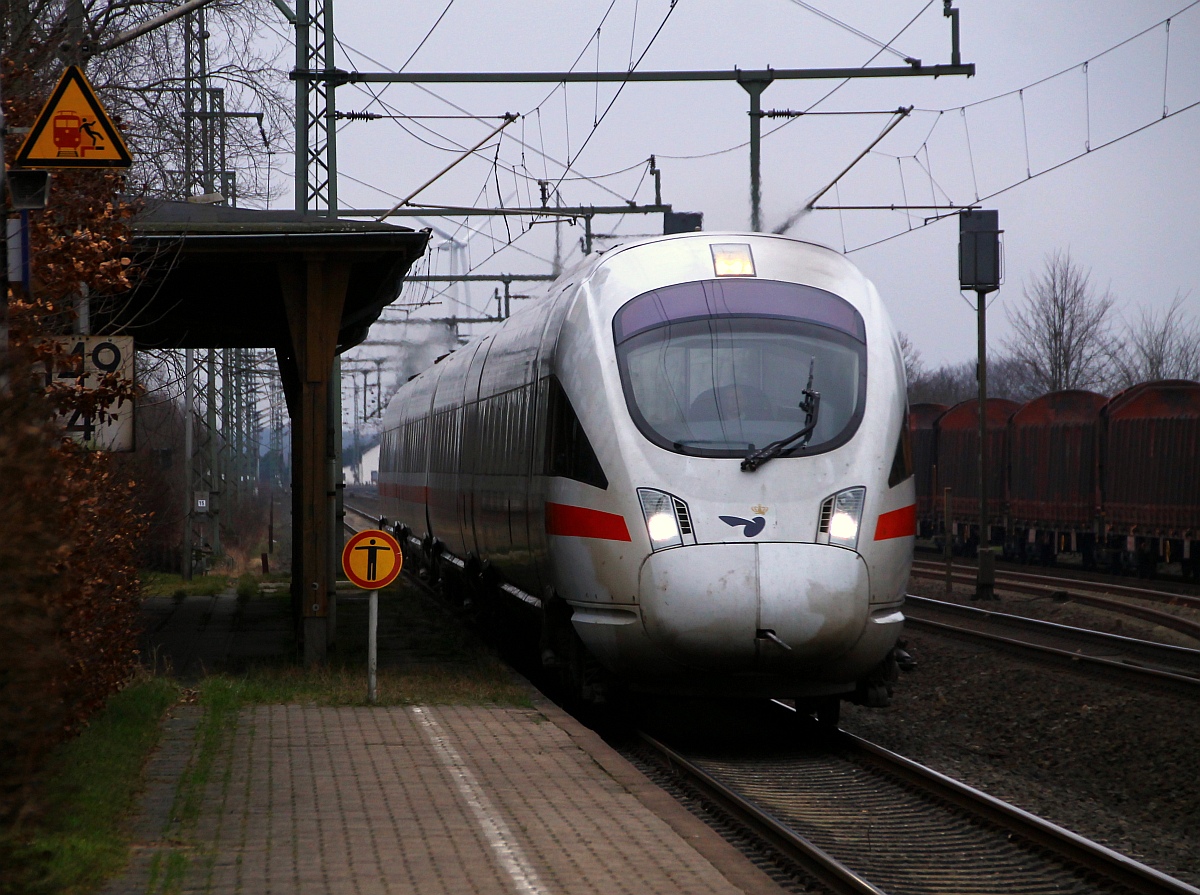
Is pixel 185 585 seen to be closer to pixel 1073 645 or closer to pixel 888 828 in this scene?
pixel 1073 645

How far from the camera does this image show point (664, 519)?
30.0 feet

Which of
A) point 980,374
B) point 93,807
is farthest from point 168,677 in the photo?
point 980,374

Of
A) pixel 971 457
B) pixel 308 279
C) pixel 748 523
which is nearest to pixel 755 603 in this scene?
pixel 748 523

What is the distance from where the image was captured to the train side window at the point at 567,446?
382 inches

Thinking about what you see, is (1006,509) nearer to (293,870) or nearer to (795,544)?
(795,544)

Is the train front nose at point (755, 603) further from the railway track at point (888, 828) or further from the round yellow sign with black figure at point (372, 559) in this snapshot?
the round yellow sign with black figure at point (372, 559)

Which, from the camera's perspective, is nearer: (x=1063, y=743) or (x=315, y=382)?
(x=1063, y=743)

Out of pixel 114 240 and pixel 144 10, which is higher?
pixel 144 10

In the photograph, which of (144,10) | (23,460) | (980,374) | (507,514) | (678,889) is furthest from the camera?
(980,374)

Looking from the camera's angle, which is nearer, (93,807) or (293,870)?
(293,870)

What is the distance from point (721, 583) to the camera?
8930 millimetres

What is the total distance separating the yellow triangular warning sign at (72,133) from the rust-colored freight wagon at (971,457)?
26090mm

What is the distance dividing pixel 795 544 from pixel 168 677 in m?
6.46

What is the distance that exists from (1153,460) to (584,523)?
63.5ft
